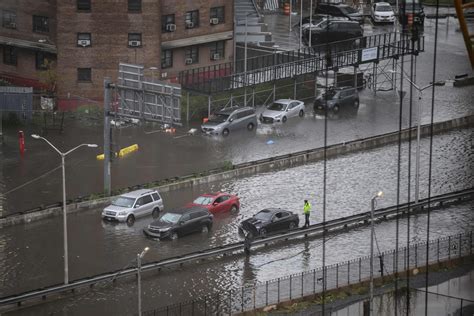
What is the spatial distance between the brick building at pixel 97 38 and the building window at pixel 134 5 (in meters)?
0.03

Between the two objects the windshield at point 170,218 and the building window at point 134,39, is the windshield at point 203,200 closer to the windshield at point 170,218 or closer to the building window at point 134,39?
the windshield at point 170,218

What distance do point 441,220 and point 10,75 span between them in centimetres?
2031

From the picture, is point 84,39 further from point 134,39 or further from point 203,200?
point 203,200

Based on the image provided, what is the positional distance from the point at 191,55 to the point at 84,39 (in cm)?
514

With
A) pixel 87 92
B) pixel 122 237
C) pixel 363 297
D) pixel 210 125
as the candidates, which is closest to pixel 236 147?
pixel 210 125

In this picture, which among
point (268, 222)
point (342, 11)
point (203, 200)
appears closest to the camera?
point (268, 222)

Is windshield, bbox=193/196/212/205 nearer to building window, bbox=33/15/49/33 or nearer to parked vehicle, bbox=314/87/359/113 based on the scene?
parked vehicle, bbox=314/87/359/113

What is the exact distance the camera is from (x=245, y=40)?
56.8m

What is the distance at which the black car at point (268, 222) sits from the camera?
39.8 metres

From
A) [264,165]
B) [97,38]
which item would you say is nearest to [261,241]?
[264,165]

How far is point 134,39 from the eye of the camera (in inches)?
2116

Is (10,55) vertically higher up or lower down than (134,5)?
lower down

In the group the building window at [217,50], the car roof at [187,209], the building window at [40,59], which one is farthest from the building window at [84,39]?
the car roof at [187,209]

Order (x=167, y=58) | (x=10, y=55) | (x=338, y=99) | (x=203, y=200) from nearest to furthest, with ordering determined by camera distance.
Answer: (x=203, y=200) < (x=338, y=99) < (x=10, y=55) < (x=167, y=58)
